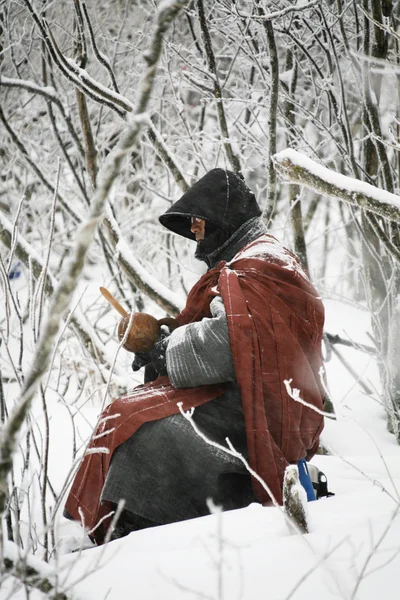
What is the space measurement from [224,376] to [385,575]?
88cm

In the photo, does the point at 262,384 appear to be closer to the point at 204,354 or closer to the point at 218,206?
the point at 204,354

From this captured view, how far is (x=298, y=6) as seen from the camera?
2.20 metres

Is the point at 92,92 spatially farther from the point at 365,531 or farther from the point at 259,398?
the point at 365,531

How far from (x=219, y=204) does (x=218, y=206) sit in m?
0.01

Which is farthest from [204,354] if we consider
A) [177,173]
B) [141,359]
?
[177,173]

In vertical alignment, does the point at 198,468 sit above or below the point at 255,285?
below

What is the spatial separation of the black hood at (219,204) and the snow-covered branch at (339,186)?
80 centimetres

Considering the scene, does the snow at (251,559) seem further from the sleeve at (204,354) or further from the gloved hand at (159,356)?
the gloved hand at (159,356)

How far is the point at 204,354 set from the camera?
1.81 metres

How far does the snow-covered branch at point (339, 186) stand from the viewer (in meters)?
1.28

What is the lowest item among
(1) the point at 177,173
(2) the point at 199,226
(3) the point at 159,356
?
(3) the point at 159,356

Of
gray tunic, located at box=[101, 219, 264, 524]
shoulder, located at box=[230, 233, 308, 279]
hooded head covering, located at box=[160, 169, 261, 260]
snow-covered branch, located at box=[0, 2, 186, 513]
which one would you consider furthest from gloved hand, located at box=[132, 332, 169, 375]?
snow-covered branch, located at box=[0, 2, 186, 513]

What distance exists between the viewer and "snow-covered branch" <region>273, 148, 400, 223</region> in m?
1.28

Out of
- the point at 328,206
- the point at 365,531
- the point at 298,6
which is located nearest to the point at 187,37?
the point at 328,206
